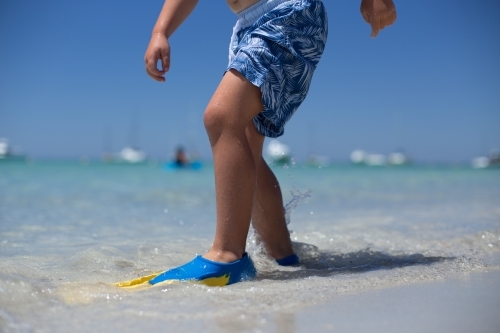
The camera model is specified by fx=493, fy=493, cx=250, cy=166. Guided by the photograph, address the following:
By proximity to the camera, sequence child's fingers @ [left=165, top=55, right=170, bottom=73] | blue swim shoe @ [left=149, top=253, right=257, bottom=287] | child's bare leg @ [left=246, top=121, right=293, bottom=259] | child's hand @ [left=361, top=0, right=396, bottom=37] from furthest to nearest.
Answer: child's bare leg @ [left=246, top=121, right=293, bottom=259], child's hand @ [left=361, top=0, right=396, bottom=37], child's fingers @ [left=165, top=55, right=170, bottom=73], blue swim shoe @ [left=149, top=253, right=257, bottom=287]

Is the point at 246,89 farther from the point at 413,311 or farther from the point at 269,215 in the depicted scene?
the point at 413,311

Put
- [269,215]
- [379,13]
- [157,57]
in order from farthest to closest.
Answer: [269,215]
[379,13]
[157,57]

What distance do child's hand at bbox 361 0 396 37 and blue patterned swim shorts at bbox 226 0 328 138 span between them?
21 centimetres

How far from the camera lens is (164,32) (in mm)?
1687

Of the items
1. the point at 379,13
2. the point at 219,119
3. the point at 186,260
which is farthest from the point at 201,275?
the point at 379,13

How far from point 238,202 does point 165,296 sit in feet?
1.27

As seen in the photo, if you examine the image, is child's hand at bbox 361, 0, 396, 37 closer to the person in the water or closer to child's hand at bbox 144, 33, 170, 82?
the person in the water

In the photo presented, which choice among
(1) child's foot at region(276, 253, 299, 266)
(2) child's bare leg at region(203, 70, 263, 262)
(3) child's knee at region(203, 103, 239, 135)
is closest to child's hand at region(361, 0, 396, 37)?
(2) child's bare leg at region(203, 70, 263, 262)

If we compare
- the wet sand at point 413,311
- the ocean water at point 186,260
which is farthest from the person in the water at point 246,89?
the wet sand at point 413,311

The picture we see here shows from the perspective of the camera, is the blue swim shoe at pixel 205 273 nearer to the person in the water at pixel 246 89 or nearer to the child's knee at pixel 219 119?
the person in the water at pixel 246 89

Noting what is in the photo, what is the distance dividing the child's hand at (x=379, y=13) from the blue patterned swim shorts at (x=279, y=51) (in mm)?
207

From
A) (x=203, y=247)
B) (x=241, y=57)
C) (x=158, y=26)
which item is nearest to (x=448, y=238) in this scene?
(x=203, y=247)

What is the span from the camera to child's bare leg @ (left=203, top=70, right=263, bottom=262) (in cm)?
150

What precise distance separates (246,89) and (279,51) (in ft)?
0.61
